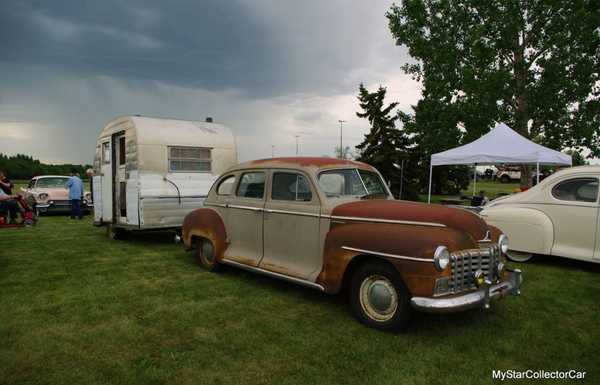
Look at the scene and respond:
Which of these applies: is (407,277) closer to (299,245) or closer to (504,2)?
(299,245)

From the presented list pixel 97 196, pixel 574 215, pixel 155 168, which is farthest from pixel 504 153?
pixel 97 196

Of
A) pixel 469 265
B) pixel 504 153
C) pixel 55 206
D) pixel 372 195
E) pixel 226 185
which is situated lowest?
pixel 55 206

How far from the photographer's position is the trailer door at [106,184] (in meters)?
10.3

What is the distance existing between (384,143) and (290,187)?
20.2 meters

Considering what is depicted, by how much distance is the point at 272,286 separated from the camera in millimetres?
6270

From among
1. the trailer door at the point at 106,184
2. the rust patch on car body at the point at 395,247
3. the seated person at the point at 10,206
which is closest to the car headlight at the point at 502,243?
the rust patch on car body at the point at 395,247

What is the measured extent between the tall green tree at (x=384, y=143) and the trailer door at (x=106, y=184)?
1663 centimetres

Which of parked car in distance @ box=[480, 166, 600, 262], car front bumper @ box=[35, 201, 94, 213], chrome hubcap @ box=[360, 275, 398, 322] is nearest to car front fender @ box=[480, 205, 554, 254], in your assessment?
parked car in distance @ box=[480, 166, 600, 262]

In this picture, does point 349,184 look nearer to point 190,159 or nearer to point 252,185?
point 252,185

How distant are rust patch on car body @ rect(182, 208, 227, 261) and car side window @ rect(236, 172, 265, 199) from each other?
2.15 ft

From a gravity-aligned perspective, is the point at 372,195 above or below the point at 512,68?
below

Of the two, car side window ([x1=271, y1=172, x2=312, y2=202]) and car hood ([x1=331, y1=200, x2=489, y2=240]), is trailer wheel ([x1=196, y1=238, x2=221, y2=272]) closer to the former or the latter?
car side window ([x1=271, y1=172, x2=312, y2=202])

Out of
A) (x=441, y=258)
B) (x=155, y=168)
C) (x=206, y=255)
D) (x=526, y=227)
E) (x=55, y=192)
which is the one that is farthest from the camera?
(x=55, y=192)

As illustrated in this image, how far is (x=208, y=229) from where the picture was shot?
22.9 ft
